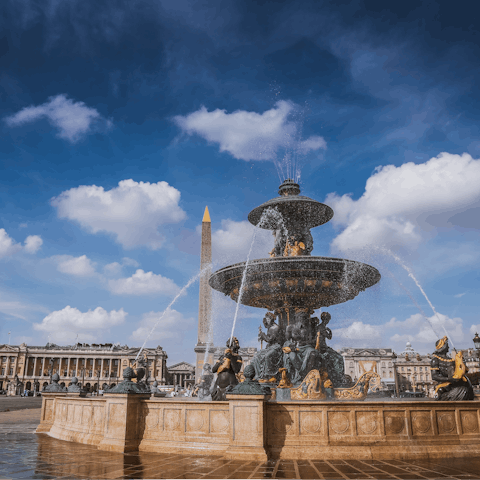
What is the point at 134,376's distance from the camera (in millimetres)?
9125

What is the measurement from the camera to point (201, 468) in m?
6.28

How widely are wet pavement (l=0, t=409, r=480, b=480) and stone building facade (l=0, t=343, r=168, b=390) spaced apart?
116m

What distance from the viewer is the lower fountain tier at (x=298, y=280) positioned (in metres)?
11.8

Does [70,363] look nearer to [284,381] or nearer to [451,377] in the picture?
[284,381]

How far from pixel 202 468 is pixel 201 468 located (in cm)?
1

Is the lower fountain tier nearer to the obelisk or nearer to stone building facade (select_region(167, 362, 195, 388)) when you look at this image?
the obelisk

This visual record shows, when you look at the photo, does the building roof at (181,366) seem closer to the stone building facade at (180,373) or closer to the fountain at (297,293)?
the stone building facade at (180,373)

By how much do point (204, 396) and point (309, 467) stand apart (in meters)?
7.17

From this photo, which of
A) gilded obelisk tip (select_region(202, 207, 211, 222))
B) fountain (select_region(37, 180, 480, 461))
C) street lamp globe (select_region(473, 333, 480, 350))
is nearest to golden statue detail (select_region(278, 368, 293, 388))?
fountain (select_region(37, 180, 480, 461))

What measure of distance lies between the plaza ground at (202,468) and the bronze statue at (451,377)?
157 centimetres

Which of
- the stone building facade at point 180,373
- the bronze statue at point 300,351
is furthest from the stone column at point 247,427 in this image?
the stone building facade at point 180,373

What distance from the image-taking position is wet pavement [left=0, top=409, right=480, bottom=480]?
19.1 ft

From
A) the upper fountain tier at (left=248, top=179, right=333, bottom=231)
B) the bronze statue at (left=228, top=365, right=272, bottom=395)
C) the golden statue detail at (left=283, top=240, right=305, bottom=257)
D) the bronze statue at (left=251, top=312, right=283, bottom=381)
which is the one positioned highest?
the upper fountain tier at (left=248, top=179, right=333, bottom=231)

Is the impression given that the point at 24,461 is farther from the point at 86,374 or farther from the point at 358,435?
the point at 86,374
